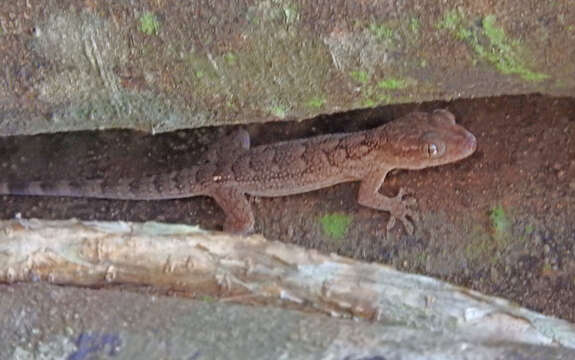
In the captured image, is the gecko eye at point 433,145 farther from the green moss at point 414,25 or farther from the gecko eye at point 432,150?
the green moss at point 414,25

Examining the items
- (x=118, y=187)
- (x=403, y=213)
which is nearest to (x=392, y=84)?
(x=403, y=213)

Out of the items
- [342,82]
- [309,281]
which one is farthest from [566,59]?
[309,281]

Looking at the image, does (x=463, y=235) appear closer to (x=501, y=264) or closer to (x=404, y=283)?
(x=501, y=264)

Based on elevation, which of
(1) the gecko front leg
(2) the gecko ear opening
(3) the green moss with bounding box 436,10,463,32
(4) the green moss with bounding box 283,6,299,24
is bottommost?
(1) the gecko front leg

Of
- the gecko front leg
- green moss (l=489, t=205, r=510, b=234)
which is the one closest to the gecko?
the gecko front leg

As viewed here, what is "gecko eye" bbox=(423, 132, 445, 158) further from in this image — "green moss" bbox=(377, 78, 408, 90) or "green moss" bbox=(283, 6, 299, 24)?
"green moss" bbox=(283, 6, 299, 24)

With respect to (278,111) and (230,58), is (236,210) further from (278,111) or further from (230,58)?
(230,58)
